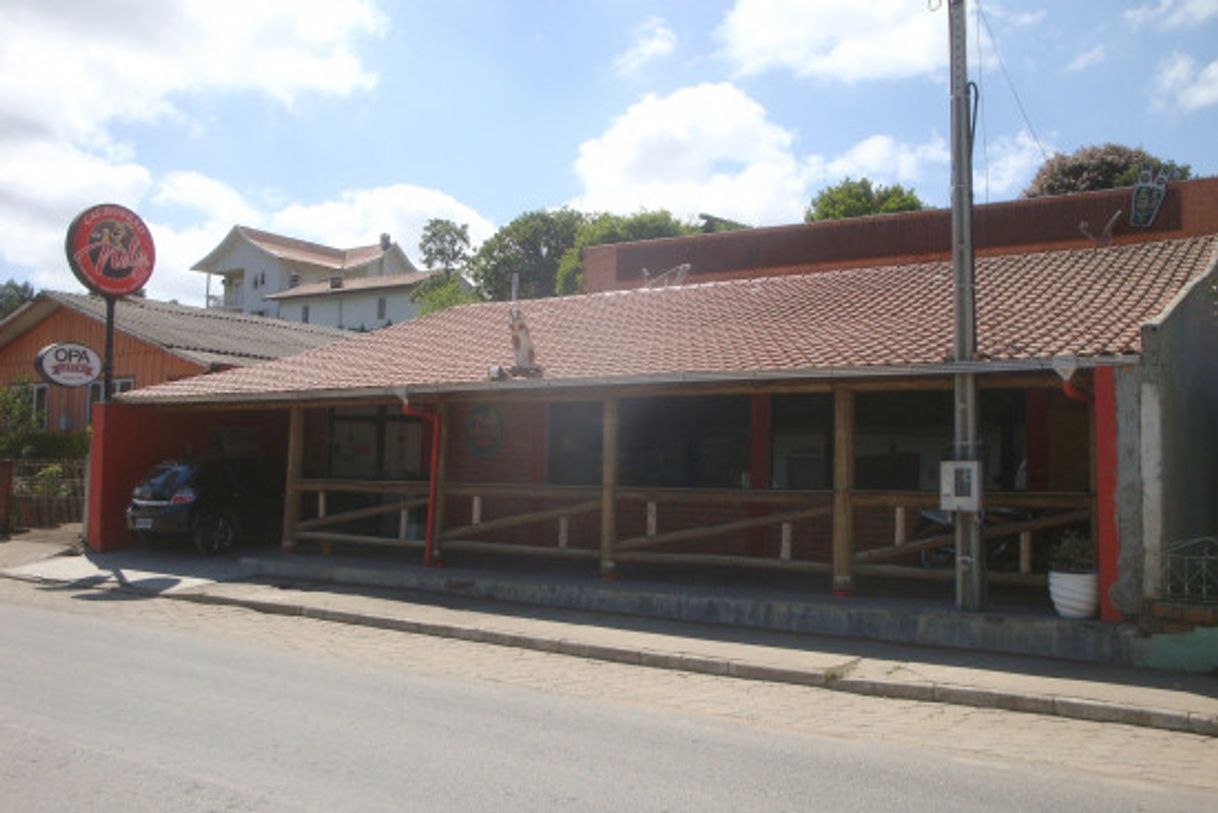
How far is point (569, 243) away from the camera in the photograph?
62.7 metres

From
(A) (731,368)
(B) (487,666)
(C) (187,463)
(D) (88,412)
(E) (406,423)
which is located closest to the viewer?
(B) (487,666)

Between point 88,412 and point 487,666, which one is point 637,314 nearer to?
point 487,666

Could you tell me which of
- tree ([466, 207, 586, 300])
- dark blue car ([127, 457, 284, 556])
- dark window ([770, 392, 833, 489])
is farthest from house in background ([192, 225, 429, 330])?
dark window ([770, 392, 833, 489])

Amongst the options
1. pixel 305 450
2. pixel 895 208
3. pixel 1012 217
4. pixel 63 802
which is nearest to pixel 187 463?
pixel 305 450

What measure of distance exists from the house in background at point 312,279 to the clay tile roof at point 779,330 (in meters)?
40.7

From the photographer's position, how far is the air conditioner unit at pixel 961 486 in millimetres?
9109

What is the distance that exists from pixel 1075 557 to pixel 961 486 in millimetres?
1201

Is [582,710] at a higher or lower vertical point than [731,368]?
lower

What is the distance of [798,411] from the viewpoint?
1340 cm

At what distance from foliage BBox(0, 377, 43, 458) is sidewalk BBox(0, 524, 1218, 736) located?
38.2 ft

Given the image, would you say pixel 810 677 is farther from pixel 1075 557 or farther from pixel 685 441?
pixel 685 441

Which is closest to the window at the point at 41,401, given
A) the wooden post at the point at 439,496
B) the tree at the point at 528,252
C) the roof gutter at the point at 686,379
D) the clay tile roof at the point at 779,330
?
the clay tile roof at the point at 779,330

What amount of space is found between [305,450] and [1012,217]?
1354 cm

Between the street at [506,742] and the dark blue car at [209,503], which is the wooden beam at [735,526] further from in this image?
the dark blue car at [209,503]
